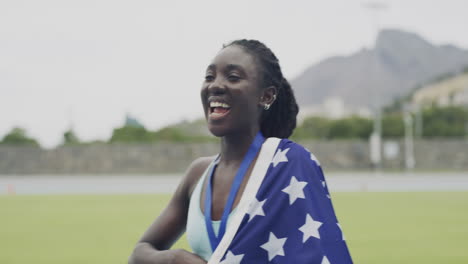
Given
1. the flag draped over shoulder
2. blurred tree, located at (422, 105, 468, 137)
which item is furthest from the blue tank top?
blurred tree, located at (422, 105, 468, 137)

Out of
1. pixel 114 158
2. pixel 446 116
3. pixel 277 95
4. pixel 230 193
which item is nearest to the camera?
pixel 230 193

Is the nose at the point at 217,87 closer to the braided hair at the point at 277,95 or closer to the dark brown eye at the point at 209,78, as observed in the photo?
the dark brown eye at the point at 209,78

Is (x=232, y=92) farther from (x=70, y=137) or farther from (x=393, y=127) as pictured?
(x=393, y=127)

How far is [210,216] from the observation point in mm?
2156

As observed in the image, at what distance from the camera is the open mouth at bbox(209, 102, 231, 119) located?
7.23 feet

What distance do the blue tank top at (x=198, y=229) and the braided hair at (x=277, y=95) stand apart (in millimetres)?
366

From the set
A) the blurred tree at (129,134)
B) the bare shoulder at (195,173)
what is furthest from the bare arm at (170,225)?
the blurred tree at (129,134)

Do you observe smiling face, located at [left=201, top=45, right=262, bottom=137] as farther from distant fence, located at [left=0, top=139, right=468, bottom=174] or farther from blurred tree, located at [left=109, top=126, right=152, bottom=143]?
blurred tree, located at [left=109, top=126, right=152, bottom=143]

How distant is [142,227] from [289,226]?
30.1ft

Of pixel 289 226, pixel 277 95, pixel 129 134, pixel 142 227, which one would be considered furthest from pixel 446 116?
pixel 289 226

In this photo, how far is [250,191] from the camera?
207cm

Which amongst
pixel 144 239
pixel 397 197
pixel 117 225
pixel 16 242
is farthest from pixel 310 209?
pixel 397 197

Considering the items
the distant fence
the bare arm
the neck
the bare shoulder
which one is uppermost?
the neck

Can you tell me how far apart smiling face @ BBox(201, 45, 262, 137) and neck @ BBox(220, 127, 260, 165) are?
0.03 m
